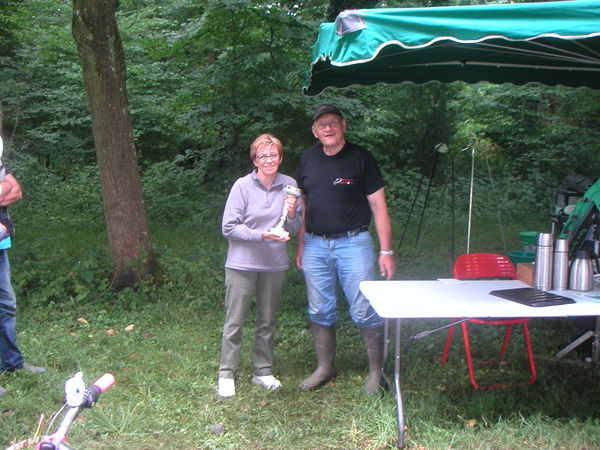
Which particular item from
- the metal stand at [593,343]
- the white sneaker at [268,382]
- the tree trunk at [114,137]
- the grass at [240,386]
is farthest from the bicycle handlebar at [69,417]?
the tree trunk at [114,137]

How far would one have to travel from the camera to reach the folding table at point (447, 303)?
3006 mm

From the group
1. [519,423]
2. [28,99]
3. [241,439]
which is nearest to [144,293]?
[241,439]

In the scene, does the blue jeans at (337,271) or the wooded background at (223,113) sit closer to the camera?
the blue jeans at (337,271)

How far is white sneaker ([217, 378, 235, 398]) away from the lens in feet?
12.4

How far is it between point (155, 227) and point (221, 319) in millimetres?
5130

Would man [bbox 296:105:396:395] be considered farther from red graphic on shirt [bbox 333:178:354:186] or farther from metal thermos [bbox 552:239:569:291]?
metal thermos [bbox 552:239:569:291]

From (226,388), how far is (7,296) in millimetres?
1613

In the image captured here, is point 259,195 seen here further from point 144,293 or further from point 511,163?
point 511,163

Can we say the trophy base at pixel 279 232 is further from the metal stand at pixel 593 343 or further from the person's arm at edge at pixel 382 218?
the metal stand at pixel 593 343

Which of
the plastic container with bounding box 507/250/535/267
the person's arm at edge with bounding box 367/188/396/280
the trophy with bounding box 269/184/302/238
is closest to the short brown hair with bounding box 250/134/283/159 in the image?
the trophy with bounding box 269/184/302/238

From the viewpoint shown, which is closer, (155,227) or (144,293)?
(144,293)

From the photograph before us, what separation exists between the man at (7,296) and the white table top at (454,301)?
238cm

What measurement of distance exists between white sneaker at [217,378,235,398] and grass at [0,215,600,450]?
0.05 m

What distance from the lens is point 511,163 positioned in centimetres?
1320
